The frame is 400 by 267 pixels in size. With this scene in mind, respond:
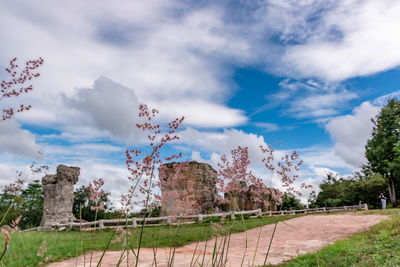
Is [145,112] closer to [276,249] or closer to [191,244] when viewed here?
[276,249]

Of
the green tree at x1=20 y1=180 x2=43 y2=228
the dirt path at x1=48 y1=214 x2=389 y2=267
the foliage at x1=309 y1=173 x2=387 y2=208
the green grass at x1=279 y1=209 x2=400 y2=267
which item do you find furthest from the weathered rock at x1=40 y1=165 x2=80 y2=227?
the foliage at x1=309 y1=173 x2=387 y2=208

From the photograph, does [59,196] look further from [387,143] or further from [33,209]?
[387,143]

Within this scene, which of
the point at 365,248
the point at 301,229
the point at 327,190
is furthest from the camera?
the point at 327,190

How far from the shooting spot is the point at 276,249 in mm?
6887

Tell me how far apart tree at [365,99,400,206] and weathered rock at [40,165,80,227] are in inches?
1001

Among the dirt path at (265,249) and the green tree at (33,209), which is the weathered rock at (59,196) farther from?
the dirt path at (265,249)

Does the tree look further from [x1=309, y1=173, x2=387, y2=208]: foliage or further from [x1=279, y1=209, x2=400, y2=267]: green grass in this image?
[x1=279, y1=209, x2=400, y2=267]: green grass

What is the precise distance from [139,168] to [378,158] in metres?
30.9

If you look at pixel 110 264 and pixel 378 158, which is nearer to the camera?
A: pixel 110 264

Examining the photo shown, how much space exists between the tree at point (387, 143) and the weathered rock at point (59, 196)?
83.4 ft

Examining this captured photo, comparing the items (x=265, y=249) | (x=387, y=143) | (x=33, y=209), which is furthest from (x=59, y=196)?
(x=387, y=143)

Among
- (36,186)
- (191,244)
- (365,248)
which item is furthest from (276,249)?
(36,186)

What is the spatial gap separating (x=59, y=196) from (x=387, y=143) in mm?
26971

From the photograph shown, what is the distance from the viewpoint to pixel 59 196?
16.5 m
